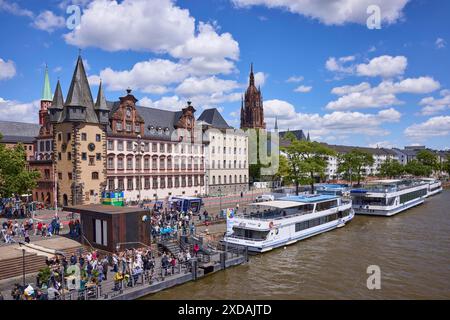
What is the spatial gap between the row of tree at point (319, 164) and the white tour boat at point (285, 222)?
2549cm

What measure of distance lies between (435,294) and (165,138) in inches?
2308

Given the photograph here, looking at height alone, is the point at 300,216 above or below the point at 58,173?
below

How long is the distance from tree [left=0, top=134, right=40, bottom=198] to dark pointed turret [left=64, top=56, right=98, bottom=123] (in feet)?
40.5

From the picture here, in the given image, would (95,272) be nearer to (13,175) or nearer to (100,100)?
(13,175)

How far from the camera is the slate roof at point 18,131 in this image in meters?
109

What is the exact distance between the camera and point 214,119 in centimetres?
9612

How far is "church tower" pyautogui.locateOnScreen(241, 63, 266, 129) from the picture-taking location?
157m

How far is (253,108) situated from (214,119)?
64141 millimetres

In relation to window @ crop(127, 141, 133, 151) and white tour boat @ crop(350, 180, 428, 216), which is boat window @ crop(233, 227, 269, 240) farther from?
window @ crop(127, 141, 133, 151)

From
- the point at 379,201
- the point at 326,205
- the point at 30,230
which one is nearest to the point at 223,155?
the point at 379,201
